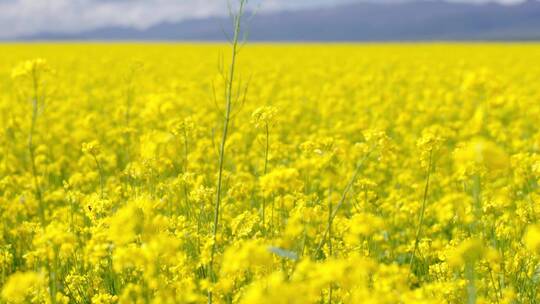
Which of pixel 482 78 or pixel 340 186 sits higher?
pixel 482 78

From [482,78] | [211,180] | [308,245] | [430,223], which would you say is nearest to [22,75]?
[308,245]

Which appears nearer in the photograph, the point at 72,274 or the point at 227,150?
the point at 72,274

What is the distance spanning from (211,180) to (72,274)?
2.47 meters

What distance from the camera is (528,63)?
23.3 meters

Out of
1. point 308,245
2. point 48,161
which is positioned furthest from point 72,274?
point 48,161

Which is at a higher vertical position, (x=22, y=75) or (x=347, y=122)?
(x=22, y=75)

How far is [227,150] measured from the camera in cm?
675

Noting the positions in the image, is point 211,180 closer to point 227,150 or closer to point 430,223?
point 227,150

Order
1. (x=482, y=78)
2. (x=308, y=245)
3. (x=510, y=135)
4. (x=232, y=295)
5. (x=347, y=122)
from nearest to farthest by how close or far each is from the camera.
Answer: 1. (x=482, y=78)
2. (x=232, y=295)
3. (x=308, y=245)
4. (x=510, y=135)
5. (x=347, y=122)

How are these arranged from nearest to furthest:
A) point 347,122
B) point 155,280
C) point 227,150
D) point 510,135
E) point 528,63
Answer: point 155,280
point 227,150
point 510,135
point 347,122
point 528,63

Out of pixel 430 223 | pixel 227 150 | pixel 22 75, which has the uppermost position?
pixel 22 75

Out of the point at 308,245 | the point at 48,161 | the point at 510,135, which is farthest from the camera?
the point at 510,135

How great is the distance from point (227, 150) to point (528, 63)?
1910cm

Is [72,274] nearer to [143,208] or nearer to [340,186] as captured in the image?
[143,208]
